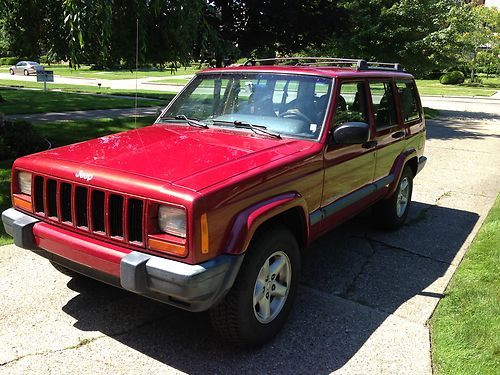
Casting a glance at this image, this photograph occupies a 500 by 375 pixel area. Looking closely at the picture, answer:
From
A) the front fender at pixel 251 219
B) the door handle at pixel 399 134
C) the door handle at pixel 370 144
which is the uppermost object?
the door handle at pixel 399 134

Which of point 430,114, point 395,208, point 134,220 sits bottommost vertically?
point 395,208

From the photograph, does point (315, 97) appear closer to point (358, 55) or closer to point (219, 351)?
point (219, 351)

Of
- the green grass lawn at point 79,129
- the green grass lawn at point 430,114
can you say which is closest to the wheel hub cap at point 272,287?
the green grass lawn at point 79,129

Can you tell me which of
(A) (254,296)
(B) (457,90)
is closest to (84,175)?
(A) (254,296)

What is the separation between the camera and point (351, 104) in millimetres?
4398

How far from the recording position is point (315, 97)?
4035mm

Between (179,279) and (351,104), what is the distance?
8.23 ft

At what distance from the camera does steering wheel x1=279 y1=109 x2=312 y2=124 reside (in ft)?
12.9

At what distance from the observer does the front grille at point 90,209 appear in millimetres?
2871

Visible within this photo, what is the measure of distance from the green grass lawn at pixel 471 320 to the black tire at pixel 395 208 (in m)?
0.89

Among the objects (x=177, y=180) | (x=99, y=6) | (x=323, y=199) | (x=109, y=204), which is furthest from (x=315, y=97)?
(x=99, y=6)

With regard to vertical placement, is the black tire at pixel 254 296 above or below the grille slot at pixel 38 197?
below

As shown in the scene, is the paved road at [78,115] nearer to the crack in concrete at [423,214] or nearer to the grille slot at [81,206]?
the crack in concrete at [423,214]

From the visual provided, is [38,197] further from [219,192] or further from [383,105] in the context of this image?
[383,105]
